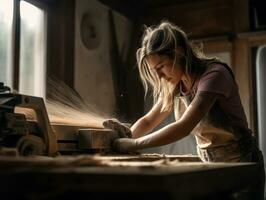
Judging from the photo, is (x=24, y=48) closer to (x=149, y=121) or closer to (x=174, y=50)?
(x=149, y=121)

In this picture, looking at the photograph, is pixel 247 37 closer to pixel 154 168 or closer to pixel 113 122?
pixel 113 122

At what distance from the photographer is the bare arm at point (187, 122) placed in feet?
6.57

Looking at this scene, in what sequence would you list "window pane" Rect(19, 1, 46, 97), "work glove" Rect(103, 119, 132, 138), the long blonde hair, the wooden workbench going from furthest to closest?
"window pane" Rect(19, 1, 46, 97) < "work glove" Rect(103, 119, 132, 138) < the long blonde hair < the wooden workbench

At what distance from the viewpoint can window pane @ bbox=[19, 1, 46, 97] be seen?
3.68m

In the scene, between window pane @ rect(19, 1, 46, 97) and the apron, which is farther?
window pane @ rect(19, 1, 46, 97)

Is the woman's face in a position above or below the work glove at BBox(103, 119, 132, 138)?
above

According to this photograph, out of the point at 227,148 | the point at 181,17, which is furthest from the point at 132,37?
the point at 227,148

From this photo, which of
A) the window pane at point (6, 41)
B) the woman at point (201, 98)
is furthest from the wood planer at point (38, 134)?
the window pane at point (6, 41)

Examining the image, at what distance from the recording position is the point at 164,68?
2289 millimetres

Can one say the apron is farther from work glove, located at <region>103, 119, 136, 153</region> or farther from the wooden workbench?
the wooden workbench

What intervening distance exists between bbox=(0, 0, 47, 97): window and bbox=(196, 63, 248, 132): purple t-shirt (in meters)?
1.76

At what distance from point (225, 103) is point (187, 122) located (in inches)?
10.2

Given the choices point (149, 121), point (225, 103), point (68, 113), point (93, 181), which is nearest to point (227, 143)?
point (225, 103)

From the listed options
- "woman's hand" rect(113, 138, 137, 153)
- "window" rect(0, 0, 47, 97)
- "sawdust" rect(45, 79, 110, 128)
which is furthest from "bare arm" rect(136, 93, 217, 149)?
"window" rect(0, 0, 47, 97)
